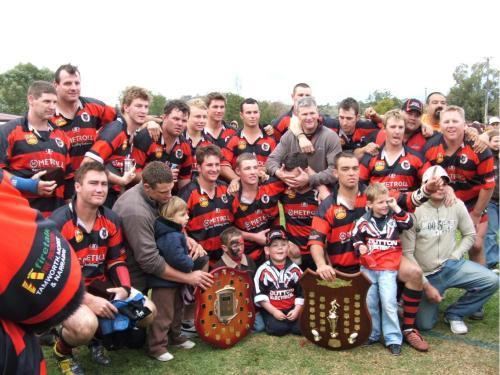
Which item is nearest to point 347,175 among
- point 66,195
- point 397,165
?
point 397,165

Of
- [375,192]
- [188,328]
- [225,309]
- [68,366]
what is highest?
[375,192]

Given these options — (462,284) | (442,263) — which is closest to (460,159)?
(442,263)

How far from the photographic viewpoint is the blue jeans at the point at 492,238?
6.23 m

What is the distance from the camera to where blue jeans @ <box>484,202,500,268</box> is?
20.4 feet

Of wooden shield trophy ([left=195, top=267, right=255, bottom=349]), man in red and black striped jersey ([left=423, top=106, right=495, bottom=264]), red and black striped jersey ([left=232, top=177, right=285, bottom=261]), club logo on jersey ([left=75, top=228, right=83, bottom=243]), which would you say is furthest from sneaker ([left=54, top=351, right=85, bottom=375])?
man in red and black striped jersey ([left=423, top=106, right=495, bottom=264])

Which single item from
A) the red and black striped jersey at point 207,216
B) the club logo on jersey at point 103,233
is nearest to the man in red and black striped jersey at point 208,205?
the red and black striped jersey at point 207,216

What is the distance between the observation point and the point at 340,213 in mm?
4695

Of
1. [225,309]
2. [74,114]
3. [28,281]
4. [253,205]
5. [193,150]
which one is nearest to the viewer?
[28,281]

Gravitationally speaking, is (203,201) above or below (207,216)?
above

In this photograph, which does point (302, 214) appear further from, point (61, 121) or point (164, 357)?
point (61, 121)

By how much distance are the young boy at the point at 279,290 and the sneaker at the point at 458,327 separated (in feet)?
5.02

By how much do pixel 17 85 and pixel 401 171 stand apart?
43.8 metres

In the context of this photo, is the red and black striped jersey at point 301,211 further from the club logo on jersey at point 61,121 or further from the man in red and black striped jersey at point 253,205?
the club logo on jersey at point 61,121

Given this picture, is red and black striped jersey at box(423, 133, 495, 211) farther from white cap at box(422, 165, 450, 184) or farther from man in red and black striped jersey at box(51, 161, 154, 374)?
man in red and black striped jersey at box(51, 161, 154, 374)
